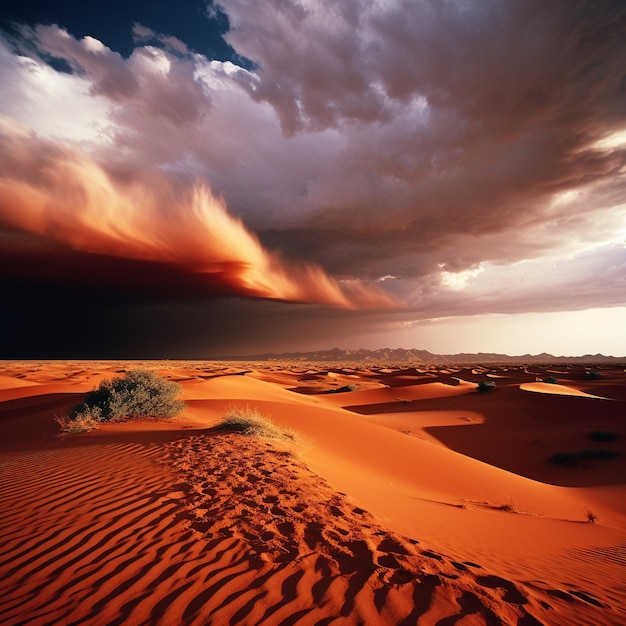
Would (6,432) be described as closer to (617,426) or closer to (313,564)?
(313,564)

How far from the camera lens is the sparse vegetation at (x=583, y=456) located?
1456 cm

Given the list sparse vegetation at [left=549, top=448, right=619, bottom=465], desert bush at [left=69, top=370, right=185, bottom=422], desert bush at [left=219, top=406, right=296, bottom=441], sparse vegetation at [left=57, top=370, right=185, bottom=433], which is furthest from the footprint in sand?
sparse vegetation at [left=549, top=448, right=619, bottom=465]

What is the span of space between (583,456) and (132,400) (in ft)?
59.0

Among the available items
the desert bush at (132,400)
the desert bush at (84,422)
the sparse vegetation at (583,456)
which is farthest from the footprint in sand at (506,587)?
the sparse vegetation at (583,456)

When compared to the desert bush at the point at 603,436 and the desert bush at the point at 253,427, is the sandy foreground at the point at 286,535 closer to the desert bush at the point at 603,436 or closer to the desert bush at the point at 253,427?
the desert bush at the point at 253,427

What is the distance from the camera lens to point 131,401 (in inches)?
569

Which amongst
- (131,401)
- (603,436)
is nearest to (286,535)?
(131,401)

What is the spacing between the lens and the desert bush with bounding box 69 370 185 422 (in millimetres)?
13930

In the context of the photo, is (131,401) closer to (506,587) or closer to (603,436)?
(506,587)

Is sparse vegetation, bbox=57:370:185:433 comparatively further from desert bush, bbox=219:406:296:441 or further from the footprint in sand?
the footprint in sand

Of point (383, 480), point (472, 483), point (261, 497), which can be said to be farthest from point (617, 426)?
point (261, 497)

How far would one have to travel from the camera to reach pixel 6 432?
1380 centimetres

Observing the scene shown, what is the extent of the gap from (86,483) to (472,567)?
21.6 feet

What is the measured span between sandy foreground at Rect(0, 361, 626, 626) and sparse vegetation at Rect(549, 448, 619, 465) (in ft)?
5.05
